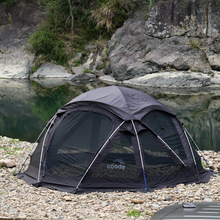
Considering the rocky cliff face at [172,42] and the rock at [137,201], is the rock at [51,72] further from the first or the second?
the rock at [137,201]

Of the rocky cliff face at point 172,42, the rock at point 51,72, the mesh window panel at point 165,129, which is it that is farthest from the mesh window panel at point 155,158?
the rock at point 51,72

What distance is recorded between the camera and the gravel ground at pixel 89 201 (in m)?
5.01

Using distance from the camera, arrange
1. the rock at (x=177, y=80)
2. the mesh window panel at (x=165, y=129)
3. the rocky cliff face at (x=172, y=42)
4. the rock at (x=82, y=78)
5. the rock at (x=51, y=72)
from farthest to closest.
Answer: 1. the rock at (x=51, y=72)
2. the rock at (x=82, y=78)
3. the rocky cliff face at (x=172, y=42)
4. the rock at (x=177, y=80)
5. the mesh window panel at (x=165, y=129)

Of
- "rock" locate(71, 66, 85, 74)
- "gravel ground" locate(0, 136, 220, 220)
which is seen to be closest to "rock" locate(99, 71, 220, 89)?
"rock" locate(71, 66, 85, 74)

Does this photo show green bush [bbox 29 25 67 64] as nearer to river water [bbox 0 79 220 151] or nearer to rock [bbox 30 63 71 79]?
rock [bbox 30 63 71 79]

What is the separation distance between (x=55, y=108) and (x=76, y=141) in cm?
1169

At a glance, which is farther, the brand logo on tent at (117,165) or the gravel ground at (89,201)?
the brand logo on tent at (117,165)

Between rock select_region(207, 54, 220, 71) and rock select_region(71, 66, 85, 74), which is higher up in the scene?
rock select_region(207, 54, 220, 71)

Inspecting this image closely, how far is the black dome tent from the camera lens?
20.7 feet

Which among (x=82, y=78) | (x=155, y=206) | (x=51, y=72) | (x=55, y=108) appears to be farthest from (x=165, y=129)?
(x=51, y=72)

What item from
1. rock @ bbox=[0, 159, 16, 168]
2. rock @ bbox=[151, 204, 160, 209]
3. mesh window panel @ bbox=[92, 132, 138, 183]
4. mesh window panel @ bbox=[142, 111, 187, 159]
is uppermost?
mesh window panel @ bbox=[142, 111, 187, 159]

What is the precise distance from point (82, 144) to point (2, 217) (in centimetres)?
222

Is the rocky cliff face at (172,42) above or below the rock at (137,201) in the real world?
above

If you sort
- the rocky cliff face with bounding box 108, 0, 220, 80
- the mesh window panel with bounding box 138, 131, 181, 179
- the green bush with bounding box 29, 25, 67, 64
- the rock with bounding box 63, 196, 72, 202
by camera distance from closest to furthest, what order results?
the rock with bounding box 63, 196, 72, 202 → the mesh window panel with bounding box 138, 131, 181, 179 → the rocky cliff face with bounding box 108, 0, 220, 80 → the green bush with bounding box 29, 25, 67, 64
